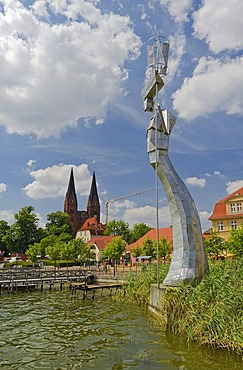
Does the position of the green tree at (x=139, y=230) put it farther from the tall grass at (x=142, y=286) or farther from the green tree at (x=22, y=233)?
the tall grass at (x=142, y=286)

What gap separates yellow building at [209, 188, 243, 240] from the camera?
1607 inches

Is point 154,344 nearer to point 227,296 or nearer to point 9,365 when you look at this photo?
point 227,296

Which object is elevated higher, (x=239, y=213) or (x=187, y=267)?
(x=239, y=213)

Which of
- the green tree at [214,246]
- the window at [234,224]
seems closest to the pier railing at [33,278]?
the green tree at [214,246]

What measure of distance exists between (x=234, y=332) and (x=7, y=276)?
2457 cm

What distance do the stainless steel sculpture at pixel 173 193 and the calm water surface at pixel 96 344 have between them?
8.62 ft

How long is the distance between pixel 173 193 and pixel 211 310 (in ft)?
19.3

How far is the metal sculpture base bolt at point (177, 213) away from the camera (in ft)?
45.2

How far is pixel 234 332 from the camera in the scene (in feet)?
30.7

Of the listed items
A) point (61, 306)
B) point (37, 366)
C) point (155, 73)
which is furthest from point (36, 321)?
point (155, 73)

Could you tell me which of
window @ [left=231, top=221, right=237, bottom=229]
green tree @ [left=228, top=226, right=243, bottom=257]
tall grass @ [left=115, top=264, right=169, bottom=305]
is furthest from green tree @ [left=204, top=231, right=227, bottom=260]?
tall grass @ [left=115, top=264, right=169, bottom=305]

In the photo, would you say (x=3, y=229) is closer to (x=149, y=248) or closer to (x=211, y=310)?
(x=149, y=248)

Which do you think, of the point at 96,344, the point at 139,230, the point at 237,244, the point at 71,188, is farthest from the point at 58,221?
the point at 96,344

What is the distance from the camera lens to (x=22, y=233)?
229 feet
